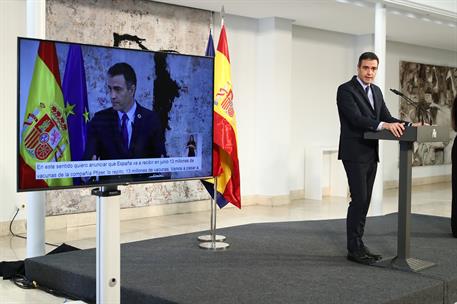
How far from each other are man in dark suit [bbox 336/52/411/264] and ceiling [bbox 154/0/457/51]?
4.02 meters

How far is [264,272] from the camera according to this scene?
15.5ft

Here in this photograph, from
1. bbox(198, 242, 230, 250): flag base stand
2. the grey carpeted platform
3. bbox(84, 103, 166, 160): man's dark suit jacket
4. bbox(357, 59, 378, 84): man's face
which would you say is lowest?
the grey carpeted platform

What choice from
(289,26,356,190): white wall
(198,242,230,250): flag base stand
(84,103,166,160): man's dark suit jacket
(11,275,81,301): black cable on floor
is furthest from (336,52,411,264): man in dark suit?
(289,26,356,190): white wall

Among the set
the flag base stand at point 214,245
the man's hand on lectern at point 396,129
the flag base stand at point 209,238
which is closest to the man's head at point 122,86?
the man's hand on lectern at point 396,129

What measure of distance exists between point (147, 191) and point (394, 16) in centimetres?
492

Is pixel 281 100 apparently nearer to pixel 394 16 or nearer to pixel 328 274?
pixel 394 16

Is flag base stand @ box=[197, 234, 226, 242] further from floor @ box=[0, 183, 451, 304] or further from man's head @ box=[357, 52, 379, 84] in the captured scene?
man's head @ box=[357, 52, 379, 84]

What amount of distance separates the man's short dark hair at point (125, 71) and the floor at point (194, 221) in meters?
2.09

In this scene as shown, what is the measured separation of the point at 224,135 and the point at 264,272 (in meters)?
1.56

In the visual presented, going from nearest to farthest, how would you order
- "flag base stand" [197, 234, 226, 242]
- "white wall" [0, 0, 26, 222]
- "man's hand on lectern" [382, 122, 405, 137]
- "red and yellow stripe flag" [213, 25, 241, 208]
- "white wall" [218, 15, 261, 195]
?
"man's hand on lectern" [382, 122, 405, 137] < "red and yellow stripe flag" [213, 25, 241, 208] < "flag base stand" [197, 234, 226, 242] < "white wall" [0, 0, 26, 222] < "white wall" [218, 15, 261, 195]

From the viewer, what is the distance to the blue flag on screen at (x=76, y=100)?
3188 millimetres

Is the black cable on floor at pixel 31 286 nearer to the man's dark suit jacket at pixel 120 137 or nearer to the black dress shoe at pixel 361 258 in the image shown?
the man's dark suit jacket at pixel 120 137

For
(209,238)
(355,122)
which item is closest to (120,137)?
(355,122)

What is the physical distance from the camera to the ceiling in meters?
8.97
